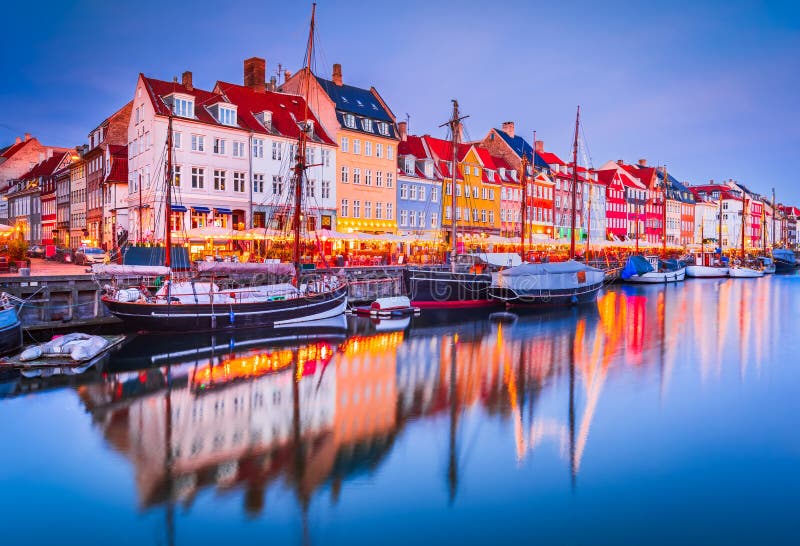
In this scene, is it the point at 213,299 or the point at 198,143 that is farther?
the point at 198,143

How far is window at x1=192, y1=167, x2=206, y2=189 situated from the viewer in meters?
41.4

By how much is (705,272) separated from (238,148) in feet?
201

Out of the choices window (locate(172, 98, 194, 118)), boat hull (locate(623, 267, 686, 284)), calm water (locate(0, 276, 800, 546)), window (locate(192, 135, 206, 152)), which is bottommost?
calm water (locate(0, 276, 800, 546))

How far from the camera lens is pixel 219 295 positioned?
28641 millimetres

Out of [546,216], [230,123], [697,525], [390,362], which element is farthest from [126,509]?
[546,216]

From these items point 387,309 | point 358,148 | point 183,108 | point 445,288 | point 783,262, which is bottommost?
point 387,309

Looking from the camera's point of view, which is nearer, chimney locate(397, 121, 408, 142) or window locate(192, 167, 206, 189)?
window locate(192, 167, 206, 189)

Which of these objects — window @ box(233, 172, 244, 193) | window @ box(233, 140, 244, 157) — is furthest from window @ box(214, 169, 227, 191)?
window @ box(233, 140, 244, 157)

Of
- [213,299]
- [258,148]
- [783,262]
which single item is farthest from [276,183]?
[783,262]

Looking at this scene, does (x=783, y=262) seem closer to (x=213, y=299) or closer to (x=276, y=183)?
(x=276, y=183)

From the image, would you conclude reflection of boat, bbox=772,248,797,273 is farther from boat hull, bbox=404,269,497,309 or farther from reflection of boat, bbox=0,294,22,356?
reflection of boat, bbox=0,294,22,356

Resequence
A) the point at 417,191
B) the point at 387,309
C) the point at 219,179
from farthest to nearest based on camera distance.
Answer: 1. the point at 417,191
2. the point at 219,179
3. the point at 387,309

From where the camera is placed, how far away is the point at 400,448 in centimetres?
1409

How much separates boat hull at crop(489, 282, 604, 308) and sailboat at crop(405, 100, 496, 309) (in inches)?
40.9
